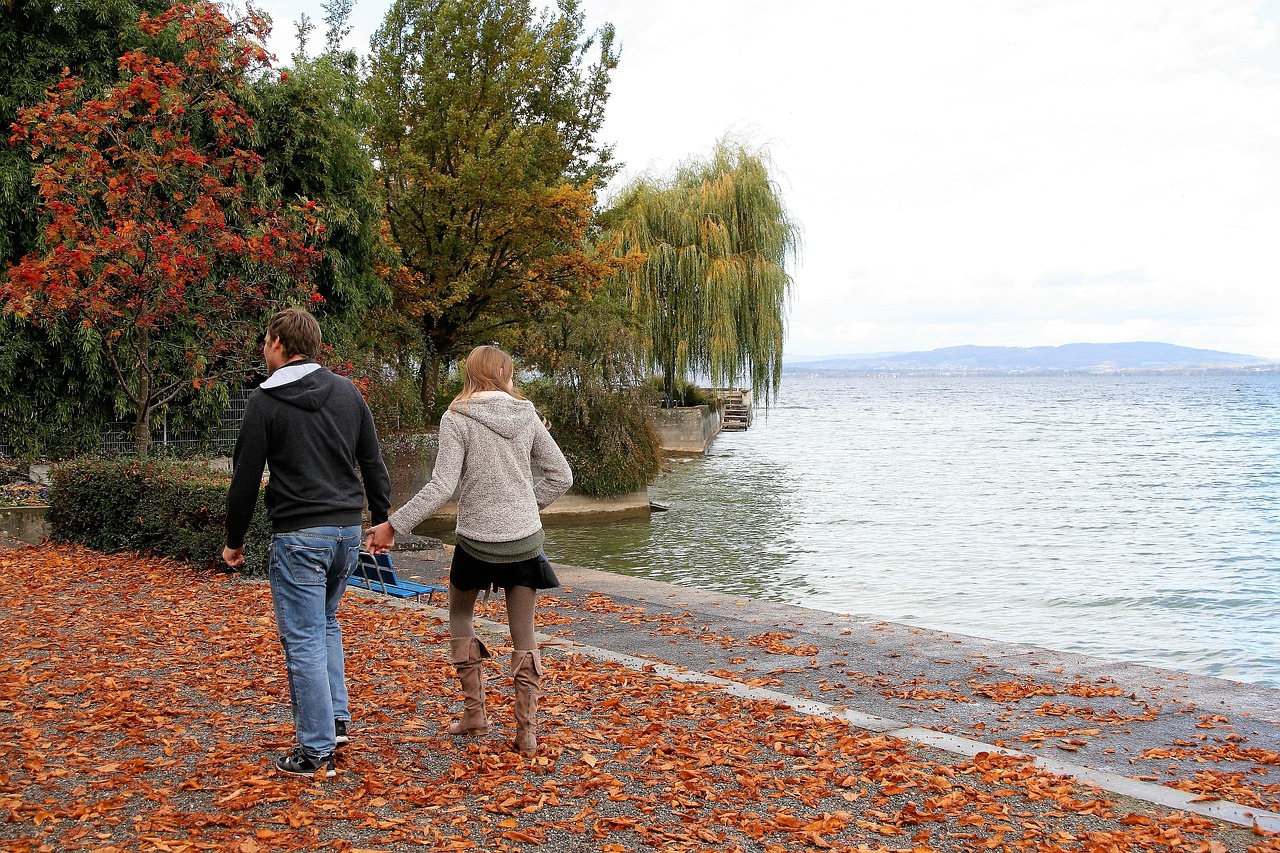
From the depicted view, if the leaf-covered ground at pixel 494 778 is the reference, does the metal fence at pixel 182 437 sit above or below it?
above

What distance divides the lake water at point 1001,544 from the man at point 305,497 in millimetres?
9770

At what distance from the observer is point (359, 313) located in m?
22.8

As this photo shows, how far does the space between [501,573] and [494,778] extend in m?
0.92

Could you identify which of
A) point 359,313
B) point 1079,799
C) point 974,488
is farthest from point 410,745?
point 974,488

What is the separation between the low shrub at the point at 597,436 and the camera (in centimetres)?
2520

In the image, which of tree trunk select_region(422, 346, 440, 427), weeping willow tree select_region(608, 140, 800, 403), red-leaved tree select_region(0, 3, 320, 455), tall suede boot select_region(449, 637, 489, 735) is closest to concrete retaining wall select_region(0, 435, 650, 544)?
tree trunk select_region(422, 346, 440, 427)

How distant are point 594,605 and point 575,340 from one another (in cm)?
1519

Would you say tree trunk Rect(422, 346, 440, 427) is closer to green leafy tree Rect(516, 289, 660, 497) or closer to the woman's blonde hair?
green leafy tree Rect(516, 289, 660, 497)

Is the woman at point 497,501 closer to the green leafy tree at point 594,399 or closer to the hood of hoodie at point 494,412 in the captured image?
the hood of hoodie at point 494,412

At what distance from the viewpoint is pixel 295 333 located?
4.83 meters

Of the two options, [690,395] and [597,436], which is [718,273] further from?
[597,436]

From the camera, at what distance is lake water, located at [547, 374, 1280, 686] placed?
1385 cm

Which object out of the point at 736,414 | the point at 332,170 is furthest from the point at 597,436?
the point at 736,414

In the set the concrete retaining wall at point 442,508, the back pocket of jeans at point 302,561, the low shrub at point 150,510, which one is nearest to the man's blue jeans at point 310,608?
the back pocket of jeans at point 302,561
